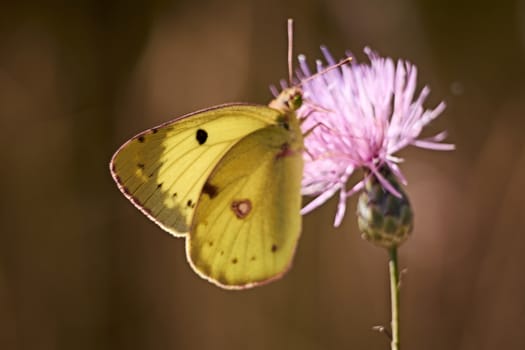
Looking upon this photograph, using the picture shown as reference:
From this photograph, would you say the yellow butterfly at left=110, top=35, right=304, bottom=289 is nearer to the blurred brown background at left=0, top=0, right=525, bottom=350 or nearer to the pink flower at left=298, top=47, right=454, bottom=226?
the pink flower at left=298, top=47, right=454, bottom=226

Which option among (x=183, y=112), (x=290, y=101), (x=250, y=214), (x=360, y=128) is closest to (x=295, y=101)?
(x=290, y=101)

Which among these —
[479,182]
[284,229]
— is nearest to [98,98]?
[479,182]

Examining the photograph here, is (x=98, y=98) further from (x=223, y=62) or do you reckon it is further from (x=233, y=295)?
(x=233, y=295)

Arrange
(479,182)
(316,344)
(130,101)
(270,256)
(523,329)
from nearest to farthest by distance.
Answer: (270,256), (523,329), (479,182), (316,344), (130,101)

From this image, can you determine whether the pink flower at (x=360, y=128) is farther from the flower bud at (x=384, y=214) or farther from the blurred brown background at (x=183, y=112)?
the blurred brown background at (x=183, y=112)

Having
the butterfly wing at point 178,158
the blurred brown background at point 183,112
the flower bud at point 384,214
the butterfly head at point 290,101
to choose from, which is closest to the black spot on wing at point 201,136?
the butterfly wing at point 178,158

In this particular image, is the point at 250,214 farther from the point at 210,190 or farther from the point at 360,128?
the point at 360,128
